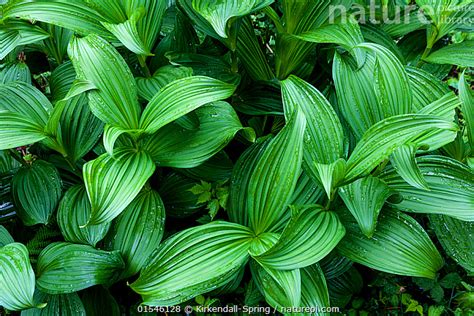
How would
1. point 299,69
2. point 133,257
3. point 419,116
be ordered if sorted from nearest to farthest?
point 419,116 → point 133,257 → point 299,69

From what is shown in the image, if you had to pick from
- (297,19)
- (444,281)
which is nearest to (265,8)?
(297,19)

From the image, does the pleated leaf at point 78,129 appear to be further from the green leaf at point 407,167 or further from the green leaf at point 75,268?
the green leaf at point 407,167

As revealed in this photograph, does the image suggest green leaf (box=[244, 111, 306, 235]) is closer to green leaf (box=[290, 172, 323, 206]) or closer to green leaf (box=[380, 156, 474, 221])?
green leaf (box=[290, 172, 323, 206])

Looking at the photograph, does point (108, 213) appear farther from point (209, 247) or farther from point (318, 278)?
point (318, 278)

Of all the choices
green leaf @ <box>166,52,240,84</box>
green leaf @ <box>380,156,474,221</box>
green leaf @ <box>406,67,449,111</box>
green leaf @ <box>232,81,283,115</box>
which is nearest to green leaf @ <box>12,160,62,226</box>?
green leaf @ <box>166,52,240,84</box>

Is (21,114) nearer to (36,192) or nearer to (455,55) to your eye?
(36,192)

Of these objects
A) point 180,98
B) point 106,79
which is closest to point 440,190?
point 180,98
